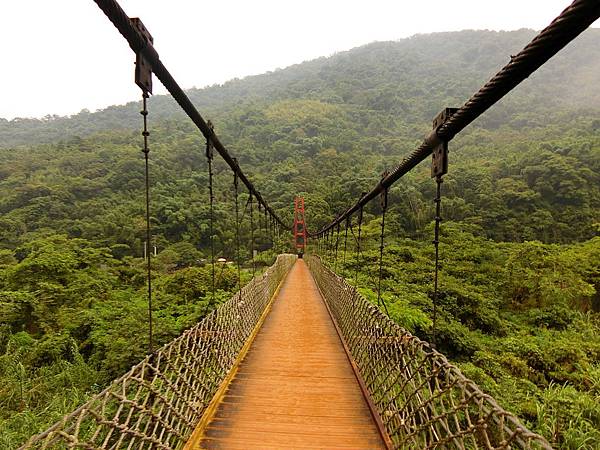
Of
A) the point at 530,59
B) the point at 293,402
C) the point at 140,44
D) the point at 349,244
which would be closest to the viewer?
the point at 530,59

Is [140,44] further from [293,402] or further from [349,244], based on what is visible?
[349,244]

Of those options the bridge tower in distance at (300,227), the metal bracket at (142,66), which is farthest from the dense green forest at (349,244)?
the metal bracket at (142,66)

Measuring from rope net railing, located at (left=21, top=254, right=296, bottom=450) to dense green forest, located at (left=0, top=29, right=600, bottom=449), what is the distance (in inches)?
92.7

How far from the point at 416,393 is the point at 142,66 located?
162 cm

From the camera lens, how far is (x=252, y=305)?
3342 millimetres

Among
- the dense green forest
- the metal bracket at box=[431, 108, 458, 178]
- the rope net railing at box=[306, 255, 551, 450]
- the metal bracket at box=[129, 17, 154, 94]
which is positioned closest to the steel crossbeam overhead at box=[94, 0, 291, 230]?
the metal bracket at box=[129, 17, 154, 94]

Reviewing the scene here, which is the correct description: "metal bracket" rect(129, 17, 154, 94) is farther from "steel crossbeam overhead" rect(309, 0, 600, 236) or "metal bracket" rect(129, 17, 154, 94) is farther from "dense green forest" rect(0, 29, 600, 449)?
"dense green forest" rect(0, 29, 600, 449)

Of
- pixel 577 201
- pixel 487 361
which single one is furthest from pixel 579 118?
pixel 487 361

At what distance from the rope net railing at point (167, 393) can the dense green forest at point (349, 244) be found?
2355 millimetres

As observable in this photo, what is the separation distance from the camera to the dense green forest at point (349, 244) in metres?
4.96

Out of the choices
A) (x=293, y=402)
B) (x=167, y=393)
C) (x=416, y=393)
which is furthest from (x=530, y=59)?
(x=293, y=402)

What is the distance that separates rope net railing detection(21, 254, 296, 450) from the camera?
0.96 metres

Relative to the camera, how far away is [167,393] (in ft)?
4.92

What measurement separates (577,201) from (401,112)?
30714 millimetres
